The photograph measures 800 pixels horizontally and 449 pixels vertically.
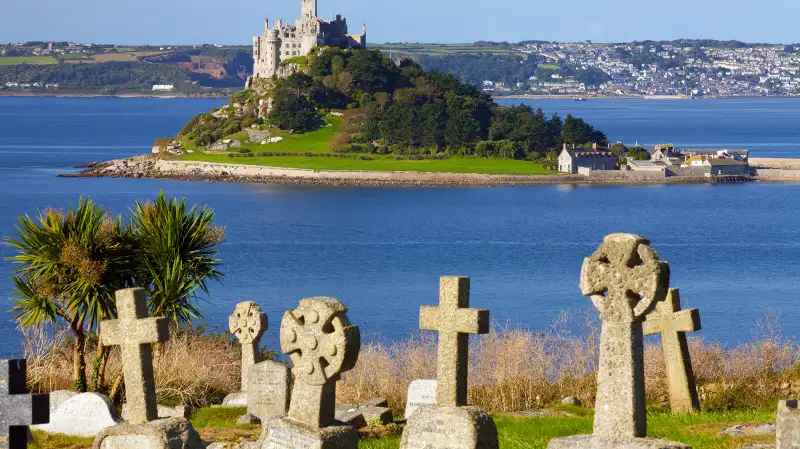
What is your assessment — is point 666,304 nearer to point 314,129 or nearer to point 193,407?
point 193,407

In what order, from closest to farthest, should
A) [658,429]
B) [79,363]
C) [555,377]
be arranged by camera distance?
[658,429] < [79,363] < [555,377]

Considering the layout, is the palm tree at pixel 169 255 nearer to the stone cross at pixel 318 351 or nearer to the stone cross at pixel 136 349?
the stone cross at pixel 136 349

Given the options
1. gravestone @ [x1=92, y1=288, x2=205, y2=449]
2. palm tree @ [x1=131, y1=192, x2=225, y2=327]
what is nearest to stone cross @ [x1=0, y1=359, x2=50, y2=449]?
gravestone @ [x1=92, y1=288, x2=205, y2=449]

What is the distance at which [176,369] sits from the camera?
17594 mm

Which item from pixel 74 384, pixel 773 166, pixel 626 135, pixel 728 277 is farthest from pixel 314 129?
pixel 74 384

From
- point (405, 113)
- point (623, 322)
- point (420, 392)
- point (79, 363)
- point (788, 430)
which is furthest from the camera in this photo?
point (405, 113)

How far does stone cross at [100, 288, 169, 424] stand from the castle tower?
151 m

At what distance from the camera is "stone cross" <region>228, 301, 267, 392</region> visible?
54.1 ft

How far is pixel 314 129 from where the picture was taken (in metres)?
146

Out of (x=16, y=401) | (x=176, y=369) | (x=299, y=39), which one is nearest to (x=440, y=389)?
(x=16, y=401)

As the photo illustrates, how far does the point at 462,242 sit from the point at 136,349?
6750 centimetres

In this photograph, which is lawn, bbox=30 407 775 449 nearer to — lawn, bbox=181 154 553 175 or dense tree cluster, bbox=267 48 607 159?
lawn, bbox=181 154 553 175

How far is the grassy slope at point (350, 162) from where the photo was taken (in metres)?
128

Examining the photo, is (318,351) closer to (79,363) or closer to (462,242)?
(79,363)
